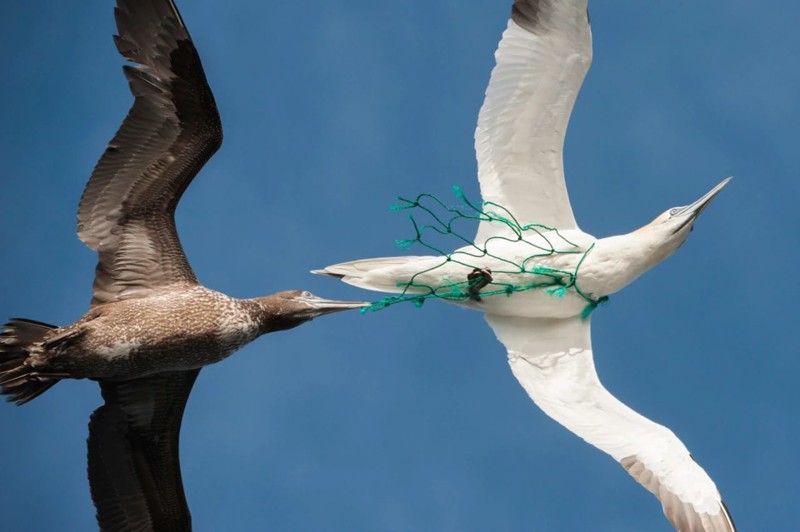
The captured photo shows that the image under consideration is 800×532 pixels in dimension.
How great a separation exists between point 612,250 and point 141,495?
430 cm

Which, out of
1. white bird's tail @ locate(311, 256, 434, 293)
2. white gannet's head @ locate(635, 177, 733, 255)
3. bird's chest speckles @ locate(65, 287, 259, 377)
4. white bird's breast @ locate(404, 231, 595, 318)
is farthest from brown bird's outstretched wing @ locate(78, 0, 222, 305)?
white gannet's head @ locate(635, 177, 733, 255)

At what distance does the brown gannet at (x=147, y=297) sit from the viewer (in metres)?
10.2

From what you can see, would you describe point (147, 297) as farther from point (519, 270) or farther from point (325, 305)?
point (519, 270)

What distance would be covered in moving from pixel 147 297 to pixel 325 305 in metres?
1.40

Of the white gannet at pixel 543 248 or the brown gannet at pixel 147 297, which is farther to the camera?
the white gannet at pixel 543 248

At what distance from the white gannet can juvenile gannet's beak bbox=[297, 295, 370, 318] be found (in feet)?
1.42

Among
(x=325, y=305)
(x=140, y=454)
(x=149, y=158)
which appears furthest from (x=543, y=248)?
(x=140, y=454)

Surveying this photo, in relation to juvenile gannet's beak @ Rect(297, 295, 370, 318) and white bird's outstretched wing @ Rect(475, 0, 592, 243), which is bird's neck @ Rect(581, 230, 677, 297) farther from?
juvenile gannet's beak @ Rect(297, 295, 370, 318)

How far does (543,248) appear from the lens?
1036cm

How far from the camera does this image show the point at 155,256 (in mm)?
10727

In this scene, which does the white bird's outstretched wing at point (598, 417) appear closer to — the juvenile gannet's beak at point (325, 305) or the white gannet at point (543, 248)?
the white gannet at point (543, 248)

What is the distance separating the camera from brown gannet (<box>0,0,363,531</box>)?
10156 mm

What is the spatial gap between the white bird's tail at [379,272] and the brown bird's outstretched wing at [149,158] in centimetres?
123

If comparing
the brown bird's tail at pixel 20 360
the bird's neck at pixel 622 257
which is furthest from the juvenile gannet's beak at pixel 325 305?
the brown bird's tail at pixel 20 360
